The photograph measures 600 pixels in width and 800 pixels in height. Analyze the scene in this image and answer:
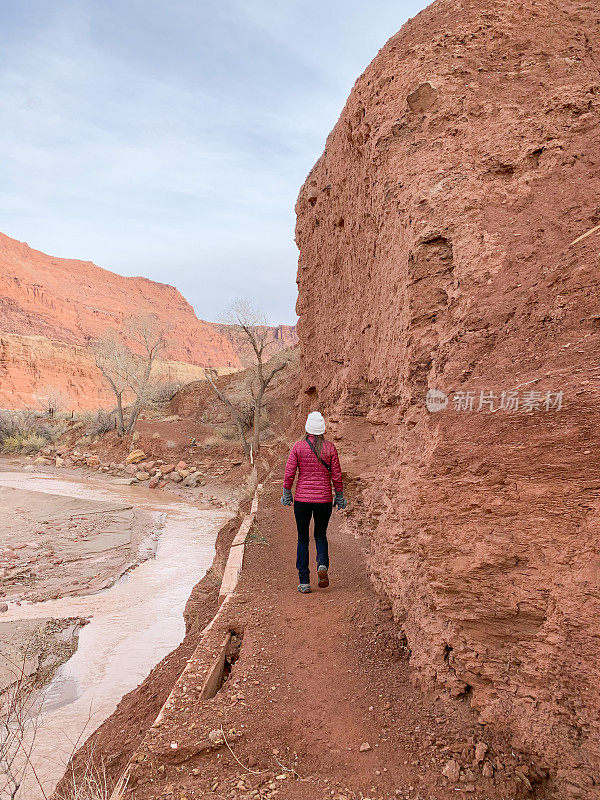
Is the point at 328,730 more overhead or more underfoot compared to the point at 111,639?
more overhead

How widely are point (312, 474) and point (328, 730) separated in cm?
194

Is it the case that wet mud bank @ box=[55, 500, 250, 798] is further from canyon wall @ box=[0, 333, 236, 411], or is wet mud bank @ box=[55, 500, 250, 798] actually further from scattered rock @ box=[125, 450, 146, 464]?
canyon wall @ box=[0, 333, 236, 411]

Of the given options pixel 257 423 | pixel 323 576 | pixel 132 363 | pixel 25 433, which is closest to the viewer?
pixel 323 576

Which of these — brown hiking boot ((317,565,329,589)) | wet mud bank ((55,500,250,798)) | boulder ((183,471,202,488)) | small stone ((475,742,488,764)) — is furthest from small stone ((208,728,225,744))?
boulder ((183,471,202,488))

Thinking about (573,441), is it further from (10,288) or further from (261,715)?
(10,288)

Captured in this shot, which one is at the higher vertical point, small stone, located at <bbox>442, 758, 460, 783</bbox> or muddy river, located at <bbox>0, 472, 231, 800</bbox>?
small stone, located at <bbox>442, 758, 460, 783</bbox>

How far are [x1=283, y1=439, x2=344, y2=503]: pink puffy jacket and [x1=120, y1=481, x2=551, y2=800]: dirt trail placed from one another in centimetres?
93

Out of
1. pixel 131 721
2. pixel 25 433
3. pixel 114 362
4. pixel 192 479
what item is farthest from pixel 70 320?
pixel 131 721

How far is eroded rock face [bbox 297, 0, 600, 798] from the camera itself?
2059mm

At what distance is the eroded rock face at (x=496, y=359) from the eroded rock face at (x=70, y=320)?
2596 cm

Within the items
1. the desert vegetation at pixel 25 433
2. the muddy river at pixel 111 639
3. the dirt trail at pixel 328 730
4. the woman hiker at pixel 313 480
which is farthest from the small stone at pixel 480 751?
the desert vegetation at pixel 25 433

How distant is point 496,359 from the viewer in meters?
2.41

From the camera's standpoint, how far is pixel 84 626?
618 centimetres

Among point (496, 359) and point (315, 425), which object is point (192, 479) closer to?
point (315, 425)
